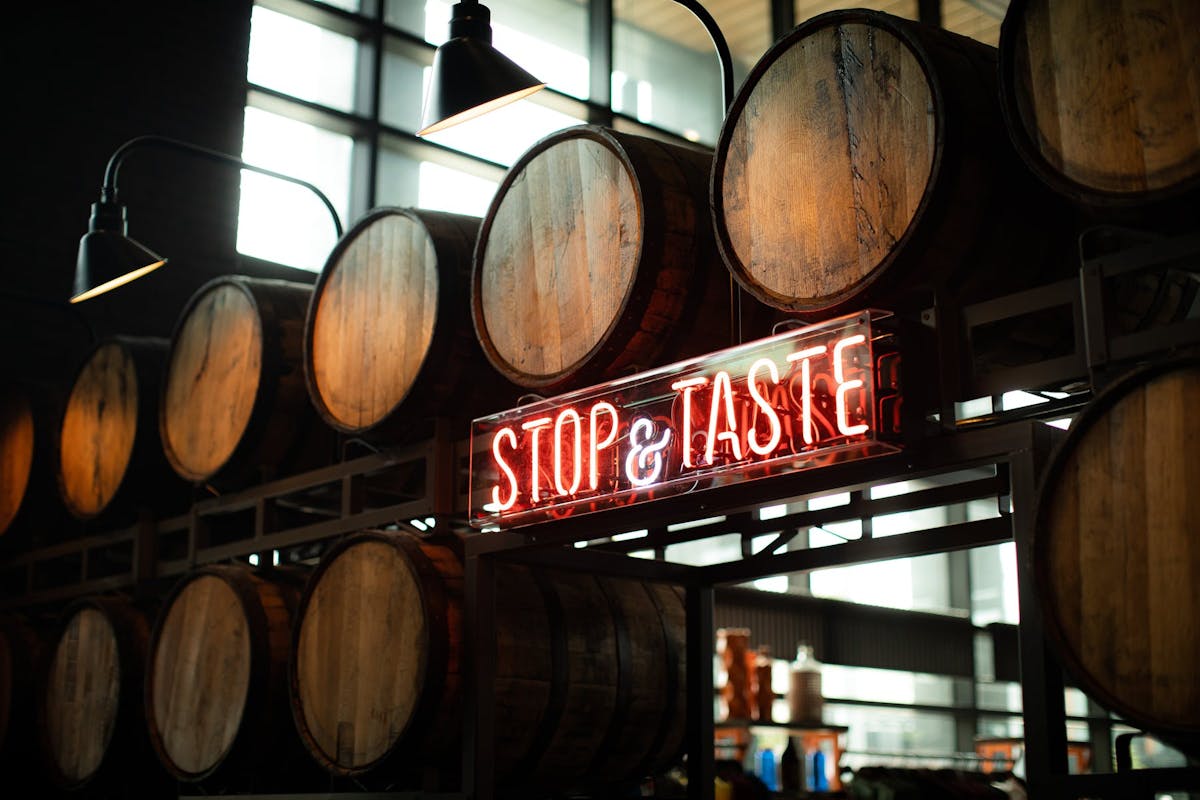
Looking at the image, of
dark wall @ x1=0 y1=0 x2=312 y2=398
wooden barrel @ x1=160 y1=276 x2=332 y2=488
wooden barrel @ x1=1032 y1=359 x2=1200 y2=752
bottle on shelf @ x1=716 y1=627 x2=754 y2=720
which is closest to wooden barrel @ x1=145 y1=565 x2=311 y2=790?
wooden barrel @ x1=160 y1=276 x2=332 y2=488

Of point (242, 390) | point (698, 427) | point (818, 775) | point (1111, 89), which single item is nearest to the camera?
point (1111, 89)

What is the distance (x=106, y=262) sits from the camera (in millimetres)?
6266

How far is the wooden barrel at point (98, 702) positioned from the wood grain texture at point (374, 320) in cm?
188

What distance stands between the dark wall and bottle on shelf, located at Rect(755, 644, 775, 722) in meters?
4.50

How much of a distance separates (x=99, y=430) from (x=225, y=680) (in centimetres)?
185

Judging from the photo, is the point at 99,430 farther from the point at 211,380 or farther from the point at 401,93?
the point at 401,93

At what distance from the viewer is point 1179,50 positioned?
278 centimetres

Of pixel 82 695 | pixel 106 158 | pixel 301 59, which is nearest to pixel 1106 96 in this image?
pixel 82 695

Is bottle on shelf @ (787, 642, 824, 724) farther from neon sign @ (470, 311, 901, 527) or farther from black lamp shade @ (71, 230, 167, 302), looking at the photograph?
neon sign @ (470, 311, 901, 527)

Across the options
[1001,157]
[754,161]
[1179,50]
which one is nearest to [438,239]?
[754,161]

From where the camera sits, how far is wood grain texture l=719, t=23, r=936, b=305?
328 centimetres

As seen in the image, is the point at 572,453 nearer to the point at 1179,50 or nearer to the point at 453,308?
Answer: the point at 453,308

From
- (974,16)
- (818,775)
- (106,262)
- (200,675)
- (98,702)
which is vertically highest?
(974,16)

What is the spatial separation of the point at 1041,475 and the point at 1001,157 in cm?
76
